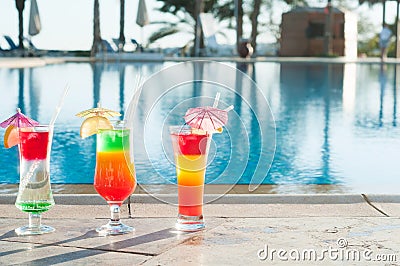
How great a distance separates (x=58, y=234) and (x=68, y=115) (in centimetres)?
712

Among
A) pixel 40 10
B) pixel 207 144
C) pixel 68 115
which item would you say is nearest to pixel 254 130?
pixel 68 115

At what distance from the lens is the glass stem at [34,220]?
12.8 feet

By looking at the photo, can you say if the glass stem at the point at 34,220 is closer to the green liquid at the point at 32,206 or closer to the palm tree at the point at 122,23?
the green liquid at the point at 32,206

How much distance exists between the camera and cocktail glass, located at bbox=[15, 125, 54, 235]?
153 inches

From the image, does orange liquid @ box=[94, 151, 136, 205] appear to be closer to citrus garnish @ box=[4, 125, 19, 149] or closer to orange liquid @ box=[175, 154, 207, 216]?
orange liquid @ box=[175, 154, 207, 216]

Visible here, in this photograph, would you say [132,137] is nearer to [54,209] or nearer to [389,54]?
[54,209]

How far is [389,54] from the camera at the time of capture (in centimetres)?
4706

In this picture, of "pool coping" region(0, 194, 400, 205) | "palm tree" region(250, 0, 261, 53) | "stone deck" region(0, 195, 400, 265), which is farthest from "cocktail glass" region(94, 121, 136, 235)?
"palm tree" region(250, 0, 261, 53)

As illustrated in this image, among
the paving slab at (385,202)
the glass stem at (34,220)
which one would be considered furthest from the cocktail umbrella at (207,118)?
the paving slab at (385,202)

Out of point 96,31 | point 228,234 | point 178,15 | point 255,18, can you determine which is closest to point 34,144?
point 228,234

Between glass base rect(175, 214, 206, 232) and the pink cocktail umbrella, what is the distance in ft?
1.38

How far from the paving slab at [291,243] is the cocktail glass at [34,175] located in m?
0.69

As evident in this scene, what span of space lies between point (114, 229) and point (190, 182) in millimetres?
399

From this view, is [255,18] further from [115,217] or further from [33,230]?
[33,230]
